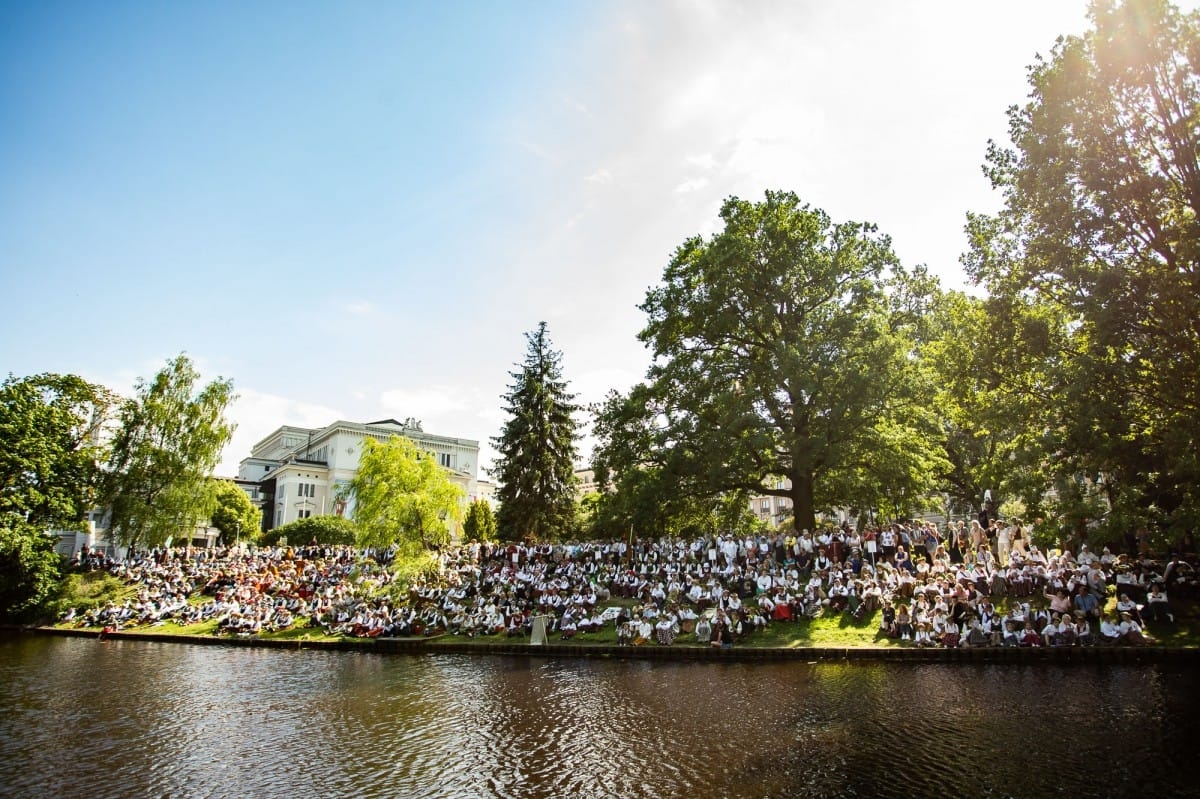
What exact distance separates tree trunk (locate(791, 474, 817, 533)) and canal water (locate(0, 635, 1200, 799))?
1193cm

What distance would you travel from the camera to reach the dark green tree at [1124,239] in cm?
1819

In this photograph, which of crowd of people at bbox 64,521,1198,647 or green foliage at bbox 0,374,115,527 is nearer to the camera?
crowd of people at bbox 64,521,1198,647

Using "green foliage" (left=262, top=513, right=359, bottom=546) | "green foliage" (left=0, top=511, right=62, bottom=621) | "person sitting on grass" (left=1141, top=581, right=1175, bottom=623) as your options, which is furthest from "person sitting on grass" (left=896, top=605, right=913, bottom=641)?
"green foliage" (left=262, top=513, right=359, bottom=546)

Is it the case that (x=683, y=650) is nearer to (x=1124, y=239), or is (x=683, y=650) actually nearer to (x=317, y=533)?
(x=1124, y=239)

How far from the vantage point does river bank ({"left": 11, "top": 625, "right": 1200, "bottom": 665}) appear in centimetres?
1706

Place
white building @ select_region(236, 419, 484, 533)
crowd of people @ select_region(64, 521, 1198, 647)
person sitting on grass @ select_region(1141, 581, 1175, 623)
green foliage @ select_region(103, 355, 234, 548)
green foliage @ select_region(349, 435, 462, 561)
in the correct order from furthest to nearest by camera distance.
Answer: white building @ select_region(236, 419, 484, 533) < green foliage @ select_region(103, 355, 234, 548) < green foliage @ select_region(349, 435, 462, 561) < crowd of people @ select_region(64, 521, 1198, 647) < person sitting on grass @ select_region(1141, 581, 1175, 623)

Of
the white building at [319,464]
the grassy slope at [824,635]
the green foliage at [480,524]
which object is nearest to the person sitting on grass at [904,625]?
the grassy slope at [824,635]

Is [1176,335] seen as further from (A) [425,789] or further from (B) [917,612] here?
(A) [425,789]

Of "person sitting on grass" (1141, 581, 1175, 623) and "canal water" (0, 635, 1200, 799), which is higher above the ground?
"person sitting on grass" (1141, 581, 1175, 623)

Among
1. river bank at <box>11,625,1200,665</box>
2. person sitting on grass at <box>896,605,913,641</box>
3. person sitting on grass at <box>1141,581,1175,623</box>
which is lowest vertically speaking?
river bank at <box>11,625,1200,665</box>

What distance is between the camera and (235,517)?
65.5 meters

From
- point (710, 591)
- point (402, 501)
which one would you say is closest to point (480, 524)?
point (402, 501)

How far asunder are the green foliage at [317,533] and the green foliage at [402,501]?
25199 mm

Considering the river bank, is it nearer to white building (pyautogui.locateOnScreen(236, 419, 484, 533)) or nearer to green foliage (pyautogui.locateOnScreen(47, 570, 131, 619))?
green foliage (pyautogui.locateOnScreen(47, 570, 131, 619))
